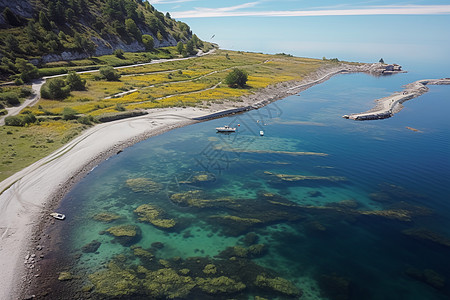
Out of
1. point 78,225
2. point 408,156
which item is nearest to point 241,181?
point 78,225

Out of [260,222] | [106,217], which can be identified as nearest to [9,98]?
[106,217]

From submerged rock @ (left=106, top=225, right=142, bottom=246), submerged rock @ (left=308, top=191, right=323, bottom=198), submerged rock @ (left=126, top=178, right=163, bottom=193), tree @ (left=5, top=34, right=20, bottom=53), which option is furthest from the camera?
tree @ (left=5, top=34, right=20, bottom=53)

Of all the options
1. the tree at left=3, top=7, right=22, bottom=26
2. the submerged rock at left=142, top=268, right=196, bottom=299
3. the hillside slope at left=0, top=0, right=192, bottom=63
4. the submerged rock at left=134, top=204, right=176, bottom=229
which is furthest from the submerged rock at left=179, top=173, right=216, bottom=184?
the tree at left=3, top=7, right=22, bottom=26

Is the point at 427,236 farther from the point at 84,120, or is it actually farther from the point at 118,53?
the point at 118,53

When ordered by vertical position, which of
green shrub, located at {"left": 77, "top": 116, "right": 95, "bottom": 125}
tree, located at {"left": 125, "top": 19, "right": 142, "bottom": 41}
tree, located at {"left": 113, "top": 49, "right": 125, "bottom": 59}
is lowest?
green shrub, located at {"left": 77, "top": 116, "right": 95, "bottom": 125}

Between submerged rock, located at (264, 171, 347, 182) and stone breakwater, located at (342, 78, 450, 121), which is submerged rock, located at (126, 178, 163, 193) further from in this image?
stone breakwater, located at (342, 78, 450, 121)

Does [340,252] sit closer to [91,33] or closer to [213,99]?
[213,99]
